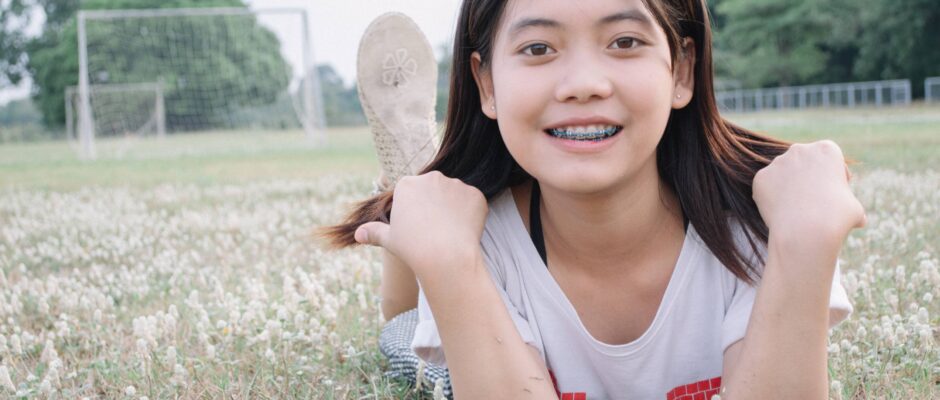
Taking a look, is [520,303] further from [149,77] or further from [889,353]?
[149,77]

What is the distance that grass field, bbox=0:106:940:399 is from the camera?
223 cm

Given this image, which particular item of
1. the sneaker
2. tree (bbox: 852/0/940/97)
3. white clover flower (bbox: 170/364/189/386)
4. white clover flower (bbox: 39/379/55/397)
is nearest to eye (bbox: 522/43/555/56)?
white clover flower (bbox: 170/364/189/386)

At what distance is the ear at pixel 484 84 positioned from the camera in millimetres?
2051

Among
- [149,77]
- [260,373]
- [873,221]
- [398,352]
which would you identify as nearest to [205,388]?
[260,373]

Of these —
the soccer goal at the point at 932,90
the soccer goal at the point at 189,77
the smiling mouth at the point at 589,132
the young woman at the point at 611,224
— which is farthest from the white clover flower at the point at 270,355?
the soccer goal at the point at 932,90

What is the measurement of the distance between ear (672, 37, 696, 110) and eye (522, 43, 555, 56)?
1.16 ft

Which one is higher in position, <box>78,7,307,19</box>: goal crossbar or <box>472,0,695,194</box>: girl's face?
<box>78,7,307,19</box>: goal crossbar

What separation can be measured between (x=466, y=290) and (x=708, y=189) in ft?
2.12

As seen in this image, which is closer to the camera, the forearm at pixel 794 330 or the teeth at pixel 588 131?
the forearm at pixel 794 330

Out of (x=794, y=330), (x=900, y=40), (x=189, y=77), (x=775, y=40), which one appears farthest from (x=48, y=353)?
(x=775, y=40)

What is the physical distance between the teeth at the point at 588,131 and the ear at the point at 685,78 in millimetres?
305

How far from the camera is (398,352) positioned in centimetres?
234

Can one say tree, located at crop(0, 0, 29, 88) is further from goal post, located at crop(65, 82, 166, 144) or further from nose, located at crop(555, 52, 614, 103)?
nose, located at crop(555, 52, 614, 103)

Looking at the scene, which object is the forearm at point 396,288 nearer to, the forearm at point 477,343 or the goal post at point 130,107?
the forearm at point 477,343
